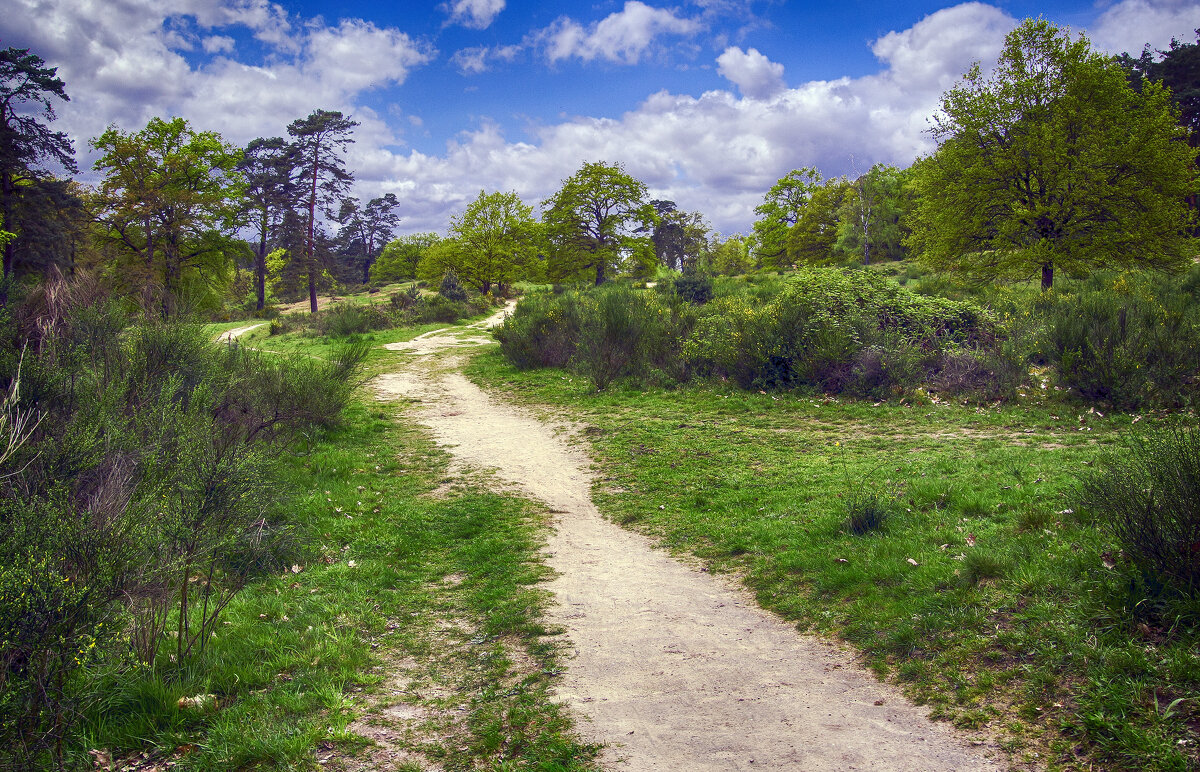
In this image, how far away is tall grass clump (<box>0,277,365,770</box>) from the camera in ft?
9.34

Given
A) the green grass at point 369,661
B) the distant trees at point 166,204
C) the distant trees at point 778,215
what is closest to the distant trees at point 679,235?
the distant trees at point 778,215

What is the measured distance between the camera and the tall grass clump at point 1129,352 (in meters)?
9.17

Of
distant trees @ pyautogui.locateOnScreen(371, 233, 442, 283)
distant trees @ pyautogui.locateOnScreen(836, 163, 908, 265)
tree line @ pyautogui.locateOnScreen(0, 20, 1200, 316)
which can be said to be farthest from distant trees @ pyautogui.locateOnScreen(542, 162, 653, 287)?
distant trees @ pyautogui.locateOnScreen(371, 233, 442, 283)

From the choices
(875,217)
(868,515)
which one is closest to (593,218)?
(875,217)

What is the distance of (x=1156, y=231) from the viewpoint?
18.1 metres

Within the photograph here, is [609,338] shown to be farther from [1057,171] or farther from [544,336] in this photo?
[1057,171]

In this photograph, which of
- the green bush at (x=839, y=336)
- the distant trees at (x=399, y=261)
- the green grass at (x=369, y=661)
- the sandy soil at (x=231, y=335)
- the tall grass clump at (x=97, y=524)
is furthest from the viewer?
the distant trees at (x=399, y=261)

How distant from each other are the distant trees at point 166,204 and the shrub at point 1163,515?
23.9m

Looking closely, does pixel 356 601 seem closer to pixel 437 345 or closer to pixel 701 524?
pixel 701 524

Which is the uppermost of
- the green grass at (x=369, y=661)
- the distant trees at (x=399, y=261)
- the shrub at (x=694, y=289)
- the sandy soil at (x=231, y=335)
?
the distant trees at (x=399, y=261)

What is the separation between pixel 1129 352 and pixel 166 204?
1202 inches

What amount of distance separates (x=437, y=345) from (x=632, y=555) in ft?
64.7

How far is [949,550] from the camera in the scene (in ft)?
16.7

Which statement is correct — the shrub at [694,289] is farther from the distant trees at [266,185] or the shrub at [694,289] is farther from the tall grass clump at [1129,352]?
the distant trees at [266,185]
